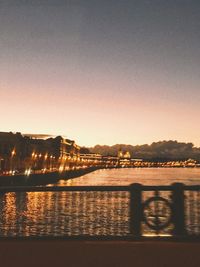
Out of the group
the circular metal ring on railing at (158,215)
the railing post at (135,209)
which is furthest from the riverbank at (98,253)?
the railing post at (135,209)

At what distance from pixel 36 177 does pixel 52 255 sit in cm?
11036

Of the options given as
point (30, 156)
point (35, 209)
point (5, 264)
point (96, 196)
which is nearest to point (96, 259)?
point (5, 264)

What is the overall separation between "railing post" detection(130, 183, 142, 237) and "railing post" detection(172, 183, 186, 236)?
31.0 inches

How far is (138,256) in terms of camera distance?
878 centimetres

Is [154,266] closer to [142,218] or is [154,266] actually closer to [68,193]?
[142,218]

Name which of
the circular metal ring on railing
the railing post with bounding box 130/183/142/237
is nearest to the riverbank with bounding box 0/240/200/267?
the circular metal ring on railing

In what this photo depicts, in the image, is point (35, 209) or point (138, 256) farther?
point (35, 209)

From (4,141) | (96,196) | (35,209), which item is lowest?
(35,209)

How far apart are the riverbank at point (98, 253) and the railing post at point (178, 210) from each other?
88cm

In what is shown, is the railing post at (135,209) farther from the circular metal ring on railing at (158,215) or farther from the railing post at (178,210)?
the railing post at (178,210)

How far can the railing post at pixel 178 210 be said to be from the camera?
1100 centimetres

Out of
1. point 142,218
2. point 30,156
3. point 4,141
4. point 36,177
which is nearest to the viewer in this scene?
point 142,218

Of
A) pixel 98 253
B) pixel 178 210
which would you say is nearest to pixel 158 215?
pixel 178 210

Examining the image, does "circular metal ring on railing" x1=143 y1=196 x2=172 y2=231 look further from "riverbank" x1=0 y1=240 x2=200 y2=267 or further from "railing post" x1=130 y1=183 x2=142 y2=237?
"riverbank" x1=0 y1=240 x2=200 y2=267
